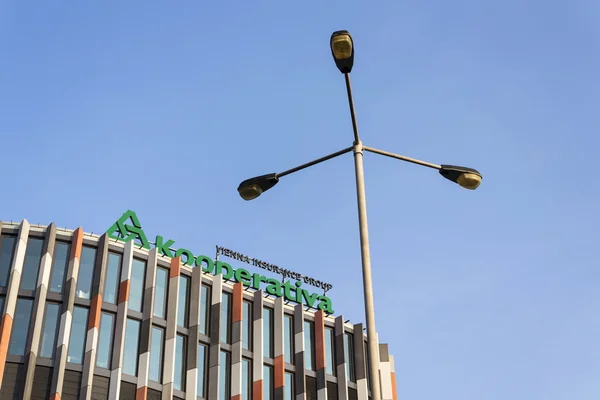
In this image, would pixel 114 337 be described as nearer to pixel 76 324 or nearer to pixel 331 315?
pixel 76 324

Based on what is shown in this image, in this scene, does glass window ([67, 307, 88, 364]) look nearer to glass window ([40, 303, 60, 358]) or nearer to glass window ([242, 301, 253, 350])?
glass window ([40, 303, 60, 358])

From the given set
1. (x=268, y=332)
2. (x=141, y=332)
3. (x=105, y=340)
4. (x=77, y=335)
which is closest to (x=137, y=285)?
(x=141, y=332)

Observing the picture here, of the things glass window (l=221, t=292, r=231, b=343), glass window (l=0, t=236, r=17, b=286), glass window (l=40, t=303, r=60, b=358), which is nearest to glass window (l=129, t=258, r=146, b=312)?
glass window (l=40, t=303, r=60, b=358)

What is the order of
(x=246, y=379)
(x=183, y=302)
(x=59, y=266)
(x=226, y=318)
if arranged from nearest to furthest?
(x=59, y=266)
(x=246, y=379)
(x=183, y=302)
(x=226, y=318)

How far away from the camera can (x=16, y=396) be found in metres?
52.0

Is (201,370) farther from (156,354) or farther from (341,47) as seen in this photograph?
(341,47)

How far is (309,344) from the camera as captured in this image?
6594 centimetres

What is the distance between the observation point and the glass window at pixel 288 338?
64250 millimetres

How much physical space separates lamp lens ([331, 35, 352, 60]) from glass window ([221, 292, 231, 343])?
45.6m

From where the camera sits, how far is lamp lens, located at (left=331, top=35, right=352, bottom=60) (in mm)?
17938

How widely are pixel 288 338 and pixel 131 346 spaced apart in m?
12.9

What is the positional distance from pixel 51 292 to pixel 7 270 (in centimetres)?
315

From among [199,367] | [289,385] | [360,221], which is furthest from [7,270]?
[360,221]

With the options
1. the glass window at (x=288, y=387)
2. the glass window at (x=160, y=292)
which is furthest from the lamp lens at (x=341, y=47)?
the glass window at (x=288, y=387)
